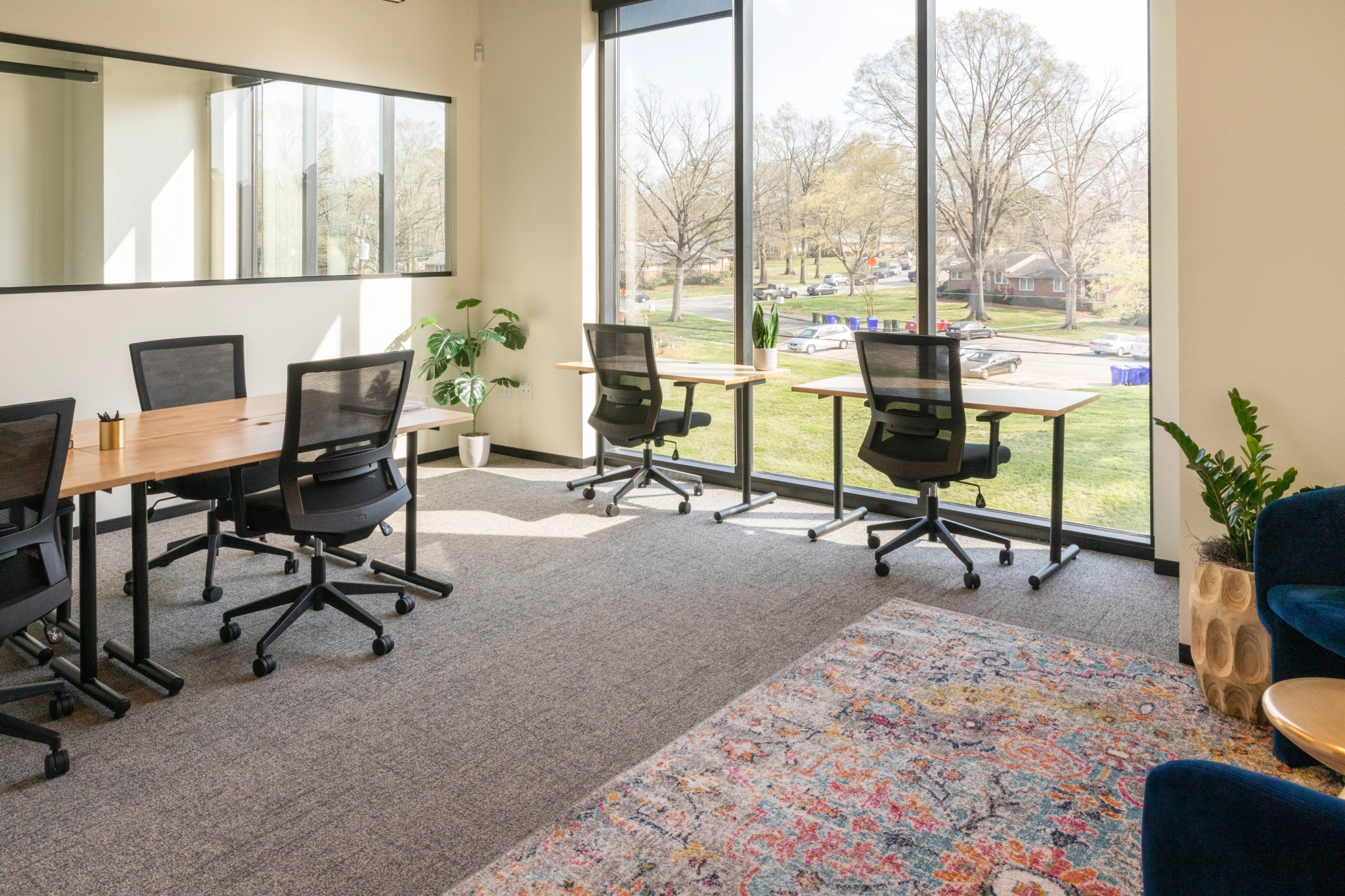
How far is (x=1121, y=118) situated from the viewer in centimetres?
430

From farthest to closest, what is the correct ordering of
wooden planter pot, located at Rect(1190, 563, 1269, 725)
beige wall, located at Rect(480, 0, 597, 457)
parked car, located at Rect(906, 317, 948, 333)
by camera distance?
1. beige wall, located at Rect(480, 0, 597, 457)
2. parked car, located at Rect(906, 317, 948, 333)
3. wooden planter pot, located at Rect(1190, 563, 1269, 725)

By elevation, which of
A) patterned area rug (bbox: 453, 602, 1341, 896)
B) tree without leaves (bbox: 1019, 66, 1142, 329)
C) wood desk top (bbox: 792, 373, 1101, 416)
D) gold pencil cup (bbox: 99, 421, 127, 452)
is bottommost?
patterned area rug (bbox: 453, 602, 1341, 896)

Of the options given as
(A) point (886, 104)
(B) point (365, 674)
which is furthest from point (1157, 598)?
(B) point (365, 674)

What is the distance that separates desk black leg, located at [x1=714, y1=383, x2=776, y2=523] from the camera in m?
5.33

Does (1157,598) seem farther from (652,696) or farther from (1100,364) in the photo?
(652,696)

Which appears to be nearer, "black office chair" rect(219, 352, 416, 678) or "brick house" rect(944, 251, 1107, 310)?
"black office chair" rect(219, 352, 416, 678)

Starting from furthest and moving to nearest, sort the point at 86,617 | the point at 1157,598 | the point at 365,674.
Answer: the point at 1157,598
the point at 365,674
the point at 86,617

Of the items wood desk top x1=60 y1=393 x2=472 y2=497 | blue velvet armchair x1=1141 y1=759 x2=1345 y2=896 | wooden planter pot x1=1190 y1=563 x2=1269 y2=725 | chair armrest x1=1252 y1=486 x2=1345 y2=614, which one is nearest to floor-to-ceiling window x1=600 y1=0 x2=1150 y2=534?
wooden planter pot x1=1190 y1=563 x2=1269 y2=725

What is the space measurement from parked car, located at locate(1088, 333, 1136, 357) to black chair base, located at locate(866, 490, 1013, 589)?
101 centimetres

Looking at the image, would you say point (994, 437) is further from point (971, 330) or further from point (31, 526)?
point (31, 526)

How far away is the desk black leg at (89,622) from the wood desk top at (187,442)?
139mm

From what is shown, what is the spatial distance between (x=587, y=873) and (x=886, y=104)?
13.9 feet

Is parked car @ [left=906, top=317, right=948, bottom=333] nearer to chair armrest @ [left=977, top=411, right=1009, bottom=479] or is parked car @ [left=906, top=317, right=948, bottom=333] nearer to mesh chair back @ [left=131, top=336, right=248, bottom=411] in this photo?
chair armrest @ [left=977, top=411, right=1009, bottom=479]

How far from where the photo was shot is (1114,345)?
4500 millimetres
